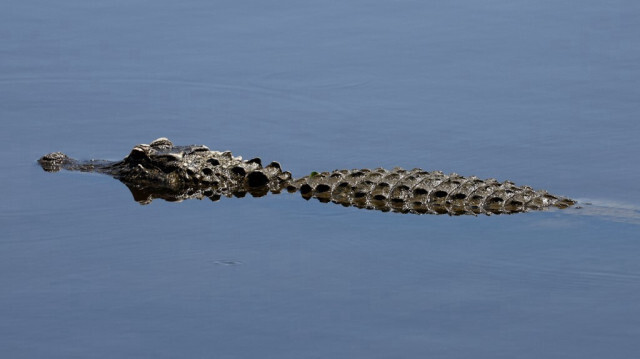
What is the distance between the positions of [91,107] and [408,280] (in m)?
6.77

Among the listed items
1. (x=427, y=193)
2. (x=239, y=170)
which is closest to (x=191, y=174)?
(x=239, y=170)

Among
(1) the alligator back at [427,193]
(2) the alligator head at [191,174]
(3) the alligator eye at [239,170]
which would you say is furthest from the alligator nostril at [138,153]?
(1) the alligator back at [427,193]

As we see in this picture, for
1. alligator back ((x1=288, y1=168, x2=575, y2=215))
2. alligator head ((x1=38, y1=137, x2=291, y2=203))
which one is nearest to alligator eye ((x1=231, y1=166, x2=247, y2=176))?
alligator head ((x1=38, y1=137, x2=291, y2=203))

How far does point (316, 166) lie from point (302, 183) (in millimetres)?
692

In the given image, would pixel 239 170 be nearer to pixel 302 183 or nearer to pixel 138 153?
pixel 302 183

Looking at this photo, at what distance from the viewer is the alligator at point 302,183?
53.4ft

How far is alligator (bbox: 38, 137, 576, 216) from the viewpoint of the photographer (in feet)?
53.4

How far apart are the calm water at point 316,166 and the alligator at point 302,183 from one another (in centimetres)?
22

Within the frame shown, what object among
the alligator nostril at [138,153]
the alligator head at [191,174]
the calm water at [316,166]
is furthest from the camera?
the alligator nostril at [138,153]

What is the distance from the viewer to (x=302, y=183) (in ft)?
55.9

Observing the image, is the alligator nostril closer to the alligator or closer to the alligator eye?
the alligator

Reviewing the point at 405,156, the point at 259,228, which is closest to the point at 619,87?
the point at 405,156

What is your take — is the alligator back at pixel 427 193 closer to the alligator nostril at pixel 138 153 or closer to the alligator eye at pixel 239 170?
the alligator eye at pixel 239 170

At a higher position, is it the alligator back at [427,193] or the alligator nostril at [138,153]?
the alligator nostril at [138,153]
